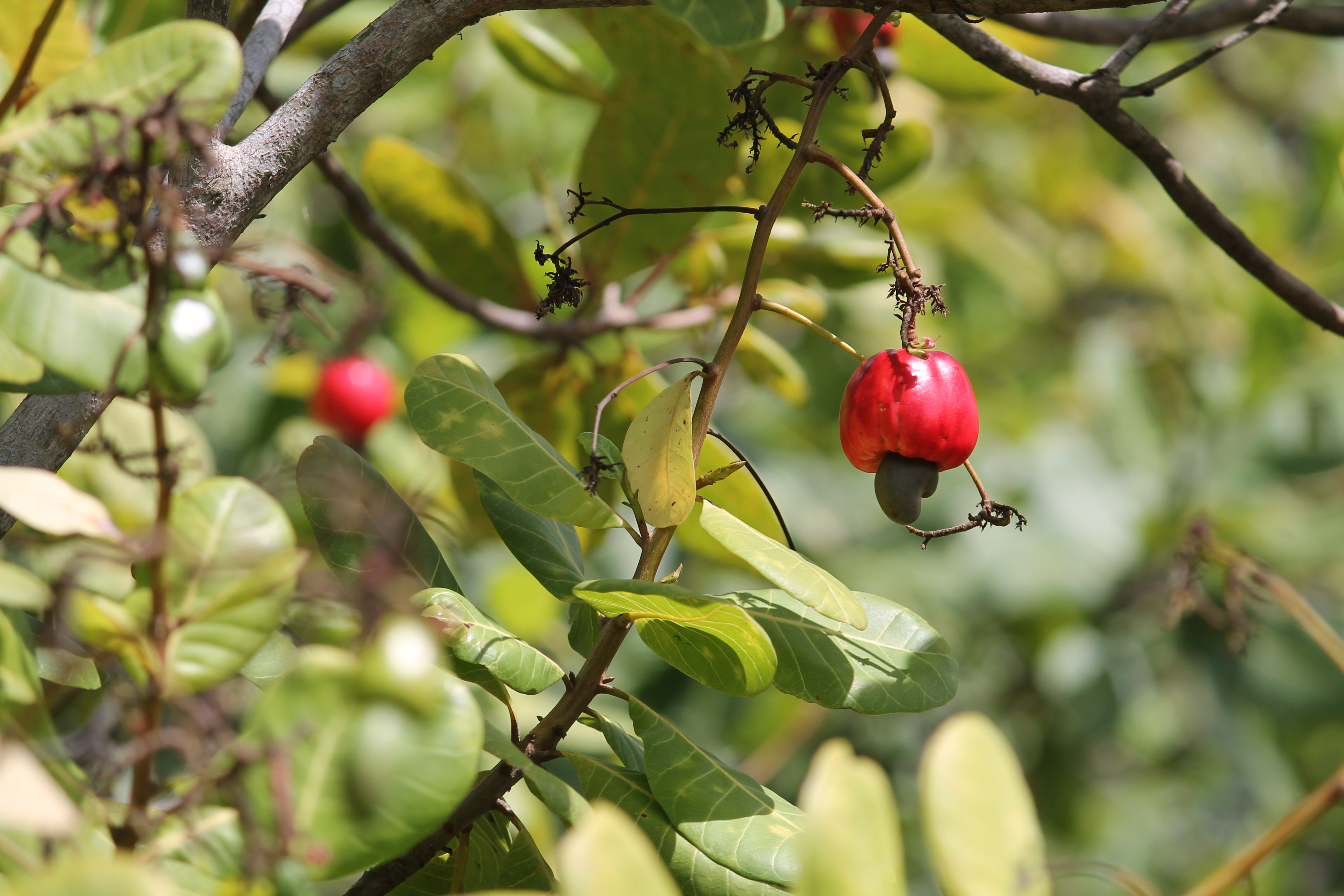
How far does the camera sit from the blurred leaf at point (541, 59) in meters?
1.19

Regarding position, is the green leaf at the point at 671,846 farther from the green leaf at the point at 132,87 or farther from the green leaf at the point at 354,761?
the green leaf at the point at 132,87

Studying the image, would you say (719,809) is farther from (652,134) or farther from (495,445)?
(652,134)

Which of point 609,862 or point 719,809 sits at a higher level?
point 609,862

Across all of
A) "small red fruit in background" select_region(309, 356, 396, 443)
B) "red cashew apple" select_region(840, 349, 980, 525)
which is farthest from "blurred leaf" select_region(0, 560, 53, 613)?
"small red fruit in background" select_region(309, 356, 396, 443)

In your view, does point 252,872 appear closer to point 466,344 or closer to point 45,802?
point 45,802

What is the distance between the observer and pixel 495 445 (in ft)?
1.89

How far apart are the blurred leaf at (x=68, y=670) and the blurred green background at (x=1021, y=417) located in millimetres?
659

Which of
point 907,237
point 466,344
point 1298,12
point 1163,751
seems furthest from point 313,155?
point 1163,751

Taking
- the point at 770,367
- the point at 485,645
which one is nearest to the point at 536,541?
the point at 485,645

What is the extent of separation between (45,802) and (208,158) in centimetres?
22

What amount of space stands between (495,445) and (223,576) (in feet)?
0.65

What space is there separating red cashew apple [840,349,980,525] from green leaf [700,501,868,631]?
0.12 m

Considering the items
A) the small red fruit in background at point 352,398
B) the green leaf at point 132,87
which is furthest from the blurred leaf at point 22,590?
the small red fruit in background at point 352,398

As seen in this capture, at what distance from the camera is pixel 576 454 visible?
119 centimetres
